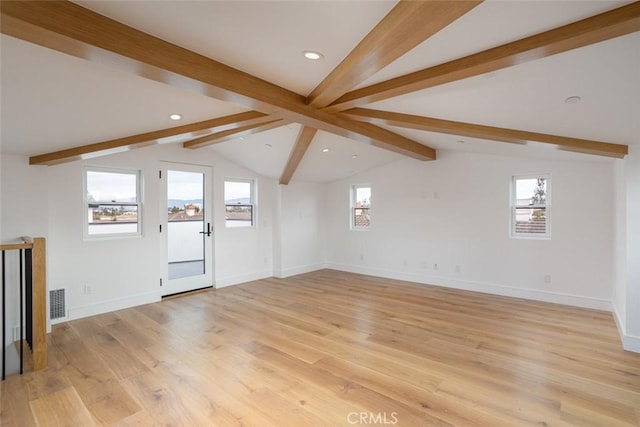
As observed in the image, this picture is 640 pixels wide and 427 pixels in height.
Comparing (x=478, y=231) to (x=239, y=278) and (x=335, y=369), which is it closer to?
(x=335, y=369)

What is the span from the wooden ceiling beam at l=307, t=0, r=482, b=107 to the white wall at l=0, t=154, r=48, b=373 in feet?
12.8

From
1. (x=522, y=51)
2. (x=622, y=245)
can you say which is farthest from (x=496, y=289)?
(x=522, y=51)

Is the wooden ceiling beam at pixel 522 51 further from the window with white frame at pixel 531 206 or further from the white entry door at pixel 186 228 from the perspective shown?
the white entry door at pixel 186 228

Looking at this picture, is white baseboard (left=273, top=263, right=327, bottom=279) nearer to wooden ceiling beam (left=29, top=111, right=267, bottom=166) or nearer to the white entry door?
the white entry door

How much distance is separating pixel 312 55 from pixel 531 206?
15.0ft

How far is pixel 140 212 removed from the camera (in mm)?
4922

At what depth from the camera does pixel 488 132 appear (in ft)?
11.2

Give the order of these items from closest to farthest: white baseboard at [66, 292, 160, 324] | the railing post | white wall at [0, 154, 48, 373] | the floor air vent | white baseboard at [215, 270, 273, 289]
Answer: the railing post
white wall at [0, 154, 48, 373]
the floor air vent
white baseboard at [66, 292, 160, 324]
white baseboard at [215, 270, 273, 289]

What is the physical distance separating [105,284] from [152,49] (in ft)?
13.0

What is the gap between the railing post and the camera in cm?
290

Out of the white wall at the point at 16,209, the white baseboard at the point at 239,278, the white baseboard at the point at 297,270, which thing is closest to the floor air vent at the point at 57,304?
the white wall at the point at 16,209

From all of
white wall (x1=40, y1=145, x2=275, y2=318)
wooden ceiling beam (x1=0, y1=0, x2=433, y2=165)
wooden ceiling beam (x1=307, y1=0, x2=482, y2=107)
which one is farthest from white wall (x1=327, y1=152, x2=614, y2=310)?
wooden ceiling beam (x1=307, y1=0, x2=482, y2=107)

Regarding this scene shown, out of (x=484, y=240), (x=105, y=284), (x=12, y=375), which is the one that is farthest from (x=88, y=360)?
(x=484, y=240)

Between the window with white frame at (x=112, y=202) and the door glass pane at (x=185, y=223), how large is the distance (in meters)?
0.52
